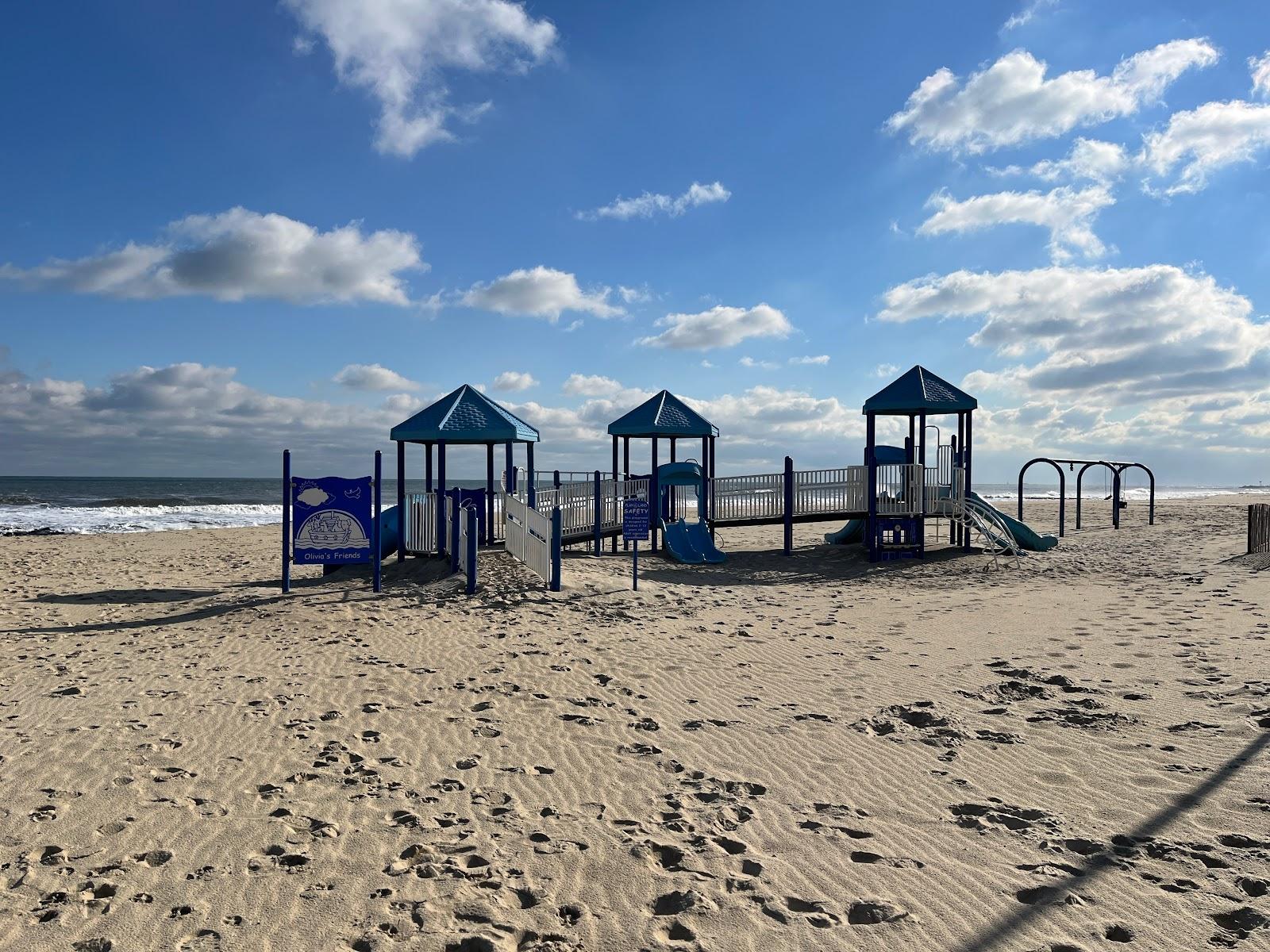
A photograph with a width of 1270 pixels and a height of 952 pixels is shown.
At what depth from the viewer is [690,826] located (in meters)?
4.29

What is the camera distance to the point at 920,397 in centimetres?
1802

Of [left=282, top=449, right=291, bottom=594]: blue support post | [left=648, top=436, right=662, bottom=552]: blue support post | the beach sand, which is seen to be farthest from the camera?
[left=648, top=436, right=662, bottom=552]: blue support post

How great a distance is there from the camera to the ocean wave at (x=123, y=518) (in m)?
33.2

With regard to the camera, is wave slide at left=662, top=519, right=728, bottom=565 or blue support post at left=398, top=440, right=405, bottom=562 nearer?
blue support post at left=398, top=440, right=405, bottom=562

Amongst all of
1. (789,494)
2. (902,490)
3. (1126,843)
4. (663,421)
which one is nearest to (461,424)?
(663,421)

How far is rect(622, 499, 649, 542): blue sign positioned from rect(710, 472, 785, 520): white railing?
5.41 metres

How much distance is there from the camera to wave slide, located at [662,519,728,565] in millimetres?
17688

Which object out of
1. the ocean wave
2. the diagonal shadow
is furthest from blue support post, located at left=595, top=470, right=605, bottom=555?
the ocean wave

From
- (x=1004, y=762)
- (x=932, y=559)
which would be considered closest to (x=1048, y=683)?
(x=1004, y=762)

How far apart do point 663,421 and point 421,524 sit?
26.1 feet

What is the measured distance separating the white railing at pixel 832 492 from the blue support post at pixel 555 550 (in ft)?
26.0

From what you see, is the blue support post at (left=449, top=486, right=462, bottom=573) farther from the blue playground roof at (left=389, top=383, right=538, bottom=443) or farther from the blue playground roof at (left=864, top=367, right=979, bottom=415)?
the blue playground roof at (left=864, top=367, right=979, bottom=415)

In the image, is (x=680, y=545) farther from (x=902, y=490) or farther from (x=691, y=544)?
(x=902, y=490)

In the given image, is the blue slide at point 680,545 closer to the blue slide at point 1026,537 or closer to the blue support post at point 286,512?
the blue slide at point 1026,537
